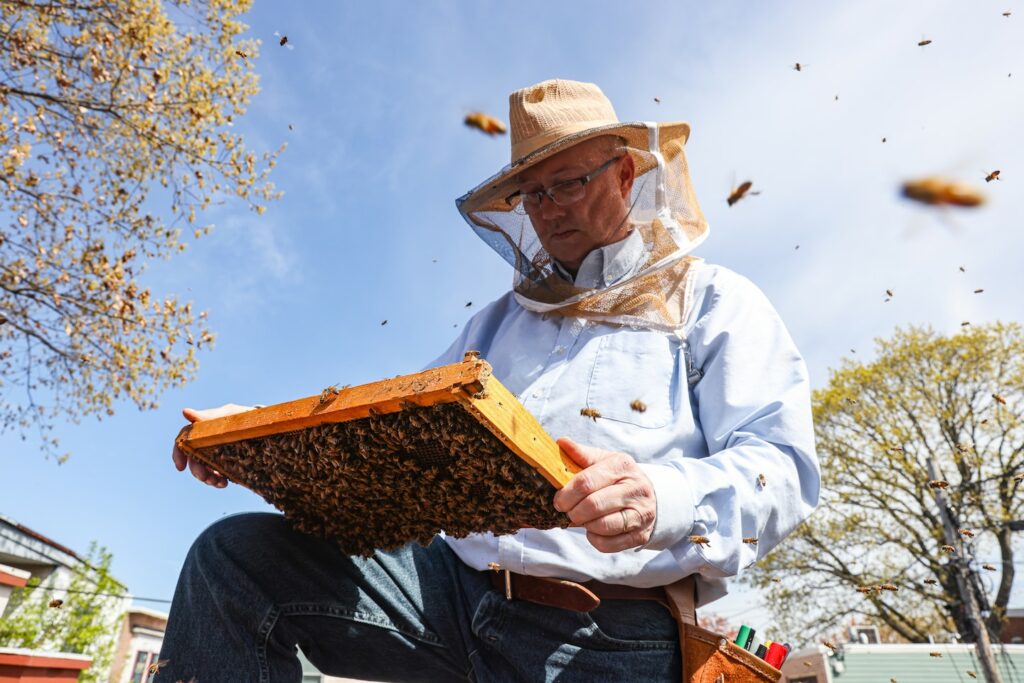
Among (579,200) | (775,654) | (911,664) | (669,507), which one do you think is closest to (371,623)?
(669,507)

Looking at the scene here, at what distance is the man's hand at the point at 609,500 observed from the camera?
1719 mm

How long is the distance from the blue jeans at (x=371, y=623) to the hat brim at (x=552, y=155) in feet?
5.51

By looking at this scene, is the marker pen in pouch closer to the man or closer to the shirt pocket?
the man

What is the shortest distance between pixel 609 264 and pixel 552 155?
565 millimetres

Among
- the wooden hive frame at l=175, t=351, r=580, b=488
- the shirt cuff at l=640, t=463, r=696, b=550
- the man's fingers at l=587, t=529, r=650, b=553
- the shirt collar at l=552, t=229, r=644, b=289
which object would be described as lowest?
the man's fingers at l=587, t=529, r=650, b=553

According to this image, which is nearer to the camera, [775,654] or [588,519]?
[588,519]

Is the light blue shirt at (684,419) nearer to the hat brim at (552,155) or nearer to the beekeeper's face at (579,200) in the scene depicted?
the beekeeper's face at (579,200)

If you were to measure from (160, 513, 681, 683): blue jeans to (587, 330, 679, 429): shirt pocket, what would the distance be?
626mm

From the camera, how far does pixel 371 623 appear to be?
2.35 m

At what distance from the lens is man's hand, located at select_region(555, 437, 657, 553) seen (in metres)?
1.72

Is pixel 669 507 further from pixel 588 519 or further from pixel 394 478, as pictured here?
pixel 394 478

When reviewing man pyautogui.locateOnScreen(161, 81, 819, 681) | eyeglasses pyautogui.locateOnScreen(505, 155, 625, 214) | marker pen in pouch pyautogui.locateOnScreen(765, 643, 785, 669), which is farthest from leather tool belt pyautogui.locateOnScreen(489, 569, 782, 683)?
eyeglasses pyautogui.locateOnScreen(505, 155, 625, 214)

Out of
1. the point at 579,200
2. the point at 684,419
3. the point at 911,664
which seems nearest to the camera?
the point at 684,419

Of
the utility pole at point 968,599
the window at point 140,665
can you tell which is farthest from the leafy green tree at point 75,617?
the utility pole at point 968,599
